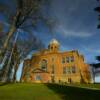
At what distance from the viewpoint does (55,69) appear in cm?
6581

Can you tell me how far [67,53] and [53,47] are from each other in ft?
21.2

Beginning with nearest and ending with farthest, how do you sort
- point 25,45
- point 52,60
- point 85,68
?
point 25,45
point 52,60
point 85,68

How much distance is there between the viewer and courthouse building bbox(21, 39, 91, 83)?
63.2 metres

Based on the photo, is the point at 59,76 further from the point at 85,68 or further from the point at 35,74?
the point at 85,68

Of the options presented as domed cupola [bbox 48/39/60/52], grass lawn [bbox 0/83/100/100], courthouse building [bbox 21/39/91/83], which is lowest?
grass lawn [bbox 0/83/100/100]

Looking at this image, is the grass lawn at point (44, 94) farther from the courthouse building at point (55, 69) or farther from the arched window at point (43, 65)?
the arched window at point (43, 65)

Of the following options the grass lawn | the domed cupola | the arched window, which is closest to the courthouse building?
the arched window

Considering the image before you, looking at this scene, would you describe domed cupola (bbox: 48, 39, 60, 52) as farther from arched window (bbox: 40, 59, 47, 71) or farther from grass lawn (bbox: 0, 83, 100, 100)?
grass lawn (bbox: 0, 83, 100, 100)

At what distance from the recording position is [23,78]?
2581 inches

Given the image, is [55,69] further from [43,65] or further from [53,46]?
[53,46]

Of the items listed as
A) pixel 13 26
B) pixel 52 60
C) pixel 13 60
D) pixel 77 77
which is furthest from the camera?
pixel 52 60

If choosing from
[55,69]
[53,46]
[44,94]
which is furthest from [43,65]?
[44,94]

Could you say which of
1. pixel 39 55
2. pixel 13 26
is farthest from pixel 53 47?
pixel 13 26

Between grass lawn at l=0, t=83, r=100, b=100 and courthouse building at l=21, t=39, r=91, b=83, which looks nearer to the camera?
grass lawn at l=0, t=83, r=100, b=100
